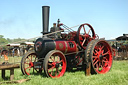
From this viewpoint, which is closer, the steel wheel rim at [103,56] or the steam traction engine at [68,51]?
the steam traction engine at [68,51]

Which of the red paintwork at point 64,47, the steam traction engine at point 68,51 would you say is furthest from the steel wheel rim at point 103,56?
the red paintwork at point 64,47

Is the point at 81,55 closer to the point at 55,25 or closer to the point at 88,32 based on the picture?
the point at 88,32

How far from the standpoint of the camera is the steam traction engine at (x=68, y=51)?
24.7 feet

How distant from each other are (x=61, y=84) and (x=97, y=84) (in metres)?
1.07

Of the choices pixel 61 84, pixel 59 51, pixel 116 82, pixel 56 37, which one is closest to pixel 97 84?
pixel 116 82

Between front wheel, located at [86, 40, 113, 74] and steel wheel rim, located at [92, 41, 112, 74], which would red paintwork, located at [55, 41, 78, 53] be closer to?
front wheel, located at [86, 40, 113, 74]

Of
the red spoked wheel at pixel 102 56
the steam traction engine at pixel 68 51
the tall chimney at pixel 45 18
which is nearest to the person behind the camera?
the steam traction engine at pixel 68 51

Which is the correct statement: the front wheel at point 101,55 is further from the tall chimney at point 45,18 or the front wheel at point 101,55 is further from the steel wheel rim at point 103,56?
the tall chimney at point 45,18

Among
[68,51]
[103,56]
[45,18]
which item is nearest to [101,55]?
[103,56]

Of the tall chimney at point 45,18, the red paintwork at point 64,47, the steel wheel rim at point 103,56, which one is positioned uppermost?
the tall chimney at point 45,18

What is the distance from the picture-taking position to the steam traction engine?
7.54 meters

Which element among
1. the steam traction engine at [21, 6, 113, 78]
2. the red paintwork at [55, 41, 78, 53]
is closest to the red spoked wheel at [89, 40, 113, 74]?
the steam traction engine at [21, 6, 113, 78]

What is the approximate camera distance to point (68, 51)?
8.12 meters

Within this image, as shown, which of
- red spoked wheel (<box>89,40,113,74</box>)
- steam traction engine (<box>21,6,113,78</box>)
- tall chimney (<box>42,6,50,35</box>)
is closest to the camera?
steam traction engine (<box>21,6,113,78</box>)
